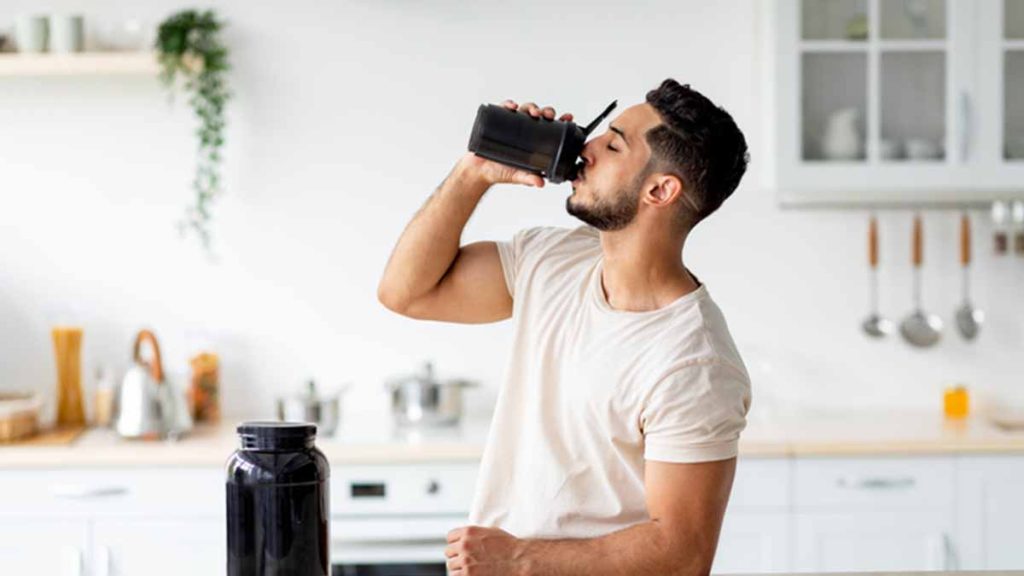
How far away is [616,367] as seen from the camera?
2139 mm

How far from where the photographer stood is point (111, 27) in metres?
4.14

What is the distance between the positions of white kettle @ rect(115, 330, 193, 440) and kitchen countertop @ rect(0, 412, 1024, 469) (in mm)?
37

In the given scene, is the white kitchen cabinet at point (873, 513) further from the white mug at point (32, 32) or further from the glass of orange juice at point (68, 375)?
the white mug at point (32, 32)

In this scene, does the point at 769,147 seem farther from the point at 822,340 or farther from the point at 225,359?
the point at 225,359

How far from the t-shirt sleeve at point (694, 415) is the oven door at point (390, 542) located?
5.33 ft

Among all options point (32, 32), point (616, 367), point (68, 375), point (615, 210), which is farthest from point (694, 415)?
point (32, 32)

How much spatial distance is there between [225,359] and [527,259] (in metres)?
2.03

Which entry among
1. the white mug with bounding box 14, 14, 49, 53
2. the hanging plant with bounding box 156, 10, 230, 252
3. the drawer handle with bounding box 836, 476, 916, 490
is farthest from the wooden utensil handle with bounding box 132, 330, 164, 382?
the drawer handle with bounding box 836, 476, 916, 490

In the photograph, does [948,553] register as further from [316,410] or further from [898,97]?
[316,410]

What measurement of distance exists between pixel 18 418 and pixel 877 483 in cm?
221

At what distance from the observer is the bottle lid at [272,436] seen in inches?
65.8

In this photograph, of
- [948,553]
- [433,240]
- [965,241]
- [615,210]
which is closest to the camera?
[615,210]

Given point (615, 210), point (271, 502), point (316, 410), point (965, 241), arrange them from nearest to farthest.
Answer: point (271, 502) → point (615, 210) → point (316, 410) → point (965, 241)

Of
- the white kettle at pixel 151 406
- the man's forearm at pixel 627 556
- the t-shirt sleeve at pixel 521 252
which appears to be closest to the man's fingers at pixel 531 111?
the t-shirt sleeve at pixel 521 252
